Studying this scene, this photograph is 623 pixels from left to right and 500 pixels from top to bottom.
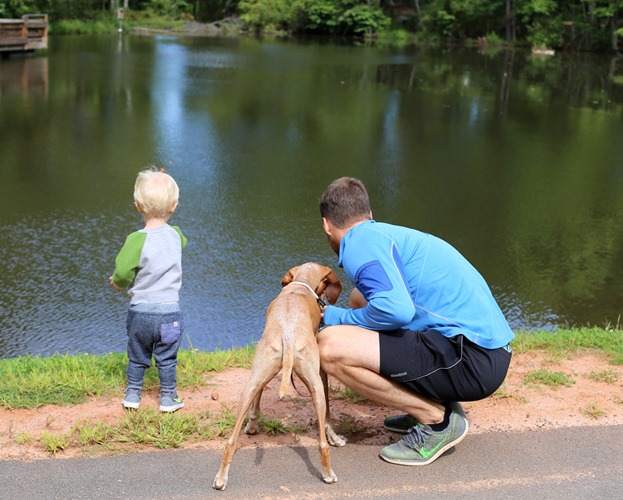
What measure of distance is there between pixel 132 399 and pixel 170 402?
18 cm

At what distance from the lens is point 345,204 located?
10.7 feet

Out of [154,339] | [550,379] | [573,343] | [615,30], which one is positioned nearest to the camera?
[154,339]

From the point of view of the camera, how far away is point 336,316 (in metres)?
3.40

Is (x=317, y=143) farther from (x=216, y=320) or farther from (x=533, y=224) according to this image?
(x=216, y=320)

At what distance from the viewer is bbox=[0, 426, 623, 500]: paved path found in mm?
2951

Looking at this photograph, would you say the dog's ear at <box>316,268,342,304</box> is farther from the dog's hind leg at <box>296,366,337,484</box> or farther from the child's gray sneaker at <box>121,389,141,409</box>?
the child's gray sneaker at <box>121,389,141,409</box>

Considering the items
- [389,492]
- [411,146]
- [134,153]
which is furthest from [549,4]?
[389,492]

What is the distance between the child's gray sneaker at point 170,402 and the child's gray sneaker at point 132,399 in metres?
0.11

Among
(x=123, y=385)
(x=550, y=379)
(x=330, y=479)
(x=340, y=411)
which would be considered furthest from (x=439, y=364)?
(x=123, y=385)

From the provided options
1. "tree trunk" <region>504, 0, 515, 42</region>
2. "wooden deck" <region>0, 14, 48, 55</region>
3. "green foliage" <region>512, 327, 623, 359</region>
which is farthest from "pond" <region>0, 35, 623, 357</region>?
"tree trunk" <region>504, 0, 515, 42</region>

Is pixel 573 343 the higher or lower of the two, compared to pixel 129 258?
lower

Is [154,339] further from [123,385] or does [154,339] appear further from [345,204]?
[345,204]

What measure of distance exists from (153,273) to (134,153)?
907 centimetres

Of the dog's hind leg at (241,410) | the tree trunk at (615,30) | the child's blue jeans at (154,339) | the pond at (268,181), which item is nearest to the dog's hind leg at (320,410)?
the dog's hind leg at (241,410)
